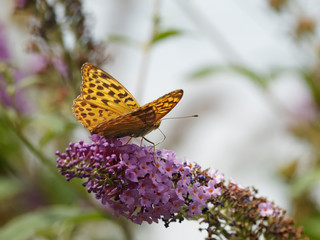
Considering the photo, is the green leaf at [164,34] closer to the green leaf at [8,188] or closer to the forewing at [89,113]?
the forewing at [89,113]

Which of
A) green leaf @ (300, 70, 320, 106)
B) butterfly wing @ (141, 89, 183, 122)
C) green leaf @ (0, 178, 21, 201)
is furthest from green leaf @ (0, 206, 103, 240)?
green leaf @ (300, 70, 320, 106)

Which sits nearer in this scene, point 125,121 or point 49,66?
point 125,121

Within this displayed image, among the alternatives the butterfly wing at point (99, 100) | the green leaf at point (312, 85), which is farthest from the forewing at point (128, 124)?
the green leaf at point (312, 85)

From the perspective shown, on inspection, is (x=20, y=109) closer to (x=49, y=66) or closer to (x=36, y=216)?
(x=49, y=66)

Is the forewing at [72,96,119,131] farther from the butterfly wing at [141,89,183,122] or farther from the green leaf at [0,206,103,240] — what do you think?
the green leaf at [0,206,103,240]

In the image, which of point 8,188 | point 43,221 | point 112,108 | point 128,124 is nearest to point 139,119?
point 128,124

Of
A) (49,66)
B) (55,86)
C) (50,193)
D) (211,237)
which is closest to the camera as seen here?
(211,237)

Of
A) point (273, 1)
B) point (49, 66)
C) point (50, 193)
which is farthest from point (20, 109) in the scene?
point (273, 1)
